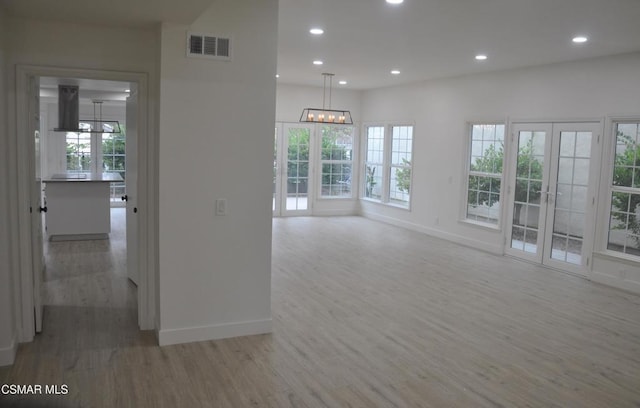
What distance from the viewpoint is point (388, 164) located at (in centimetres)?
1083

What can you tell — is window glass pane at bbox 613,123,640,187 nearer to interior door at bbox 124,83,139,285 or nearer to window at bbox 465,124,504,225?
window at bbox 465,124,504,225

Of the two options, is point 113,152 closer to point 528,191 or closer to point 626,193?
point 528,191

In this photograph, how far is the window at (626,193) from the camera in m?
6.07

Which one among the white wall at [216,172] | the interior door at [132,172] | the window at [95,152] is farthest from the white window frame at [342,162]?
the white wall at [216,172]

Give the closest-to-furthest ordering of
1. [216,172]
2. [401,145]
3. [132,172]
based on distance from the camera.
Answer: [216,172] → [132,172] → [401,145]

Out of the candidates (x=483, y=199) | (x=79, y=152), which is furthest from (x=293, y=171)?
(x=79, y=152)

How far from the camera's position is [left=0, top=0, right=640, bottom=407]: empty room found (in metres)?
3.55

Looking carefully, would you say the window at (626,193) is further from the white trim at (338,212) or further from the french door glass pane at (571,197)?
the white trim at (338,212)

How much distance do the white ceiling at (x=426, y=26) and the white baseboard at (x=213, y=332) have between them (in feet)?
7.36

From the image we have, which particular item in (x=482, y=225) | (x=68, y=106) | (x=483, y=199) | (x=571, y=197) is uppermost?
(x=68, y=106)

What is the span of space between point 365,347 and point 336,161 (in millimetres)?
7719

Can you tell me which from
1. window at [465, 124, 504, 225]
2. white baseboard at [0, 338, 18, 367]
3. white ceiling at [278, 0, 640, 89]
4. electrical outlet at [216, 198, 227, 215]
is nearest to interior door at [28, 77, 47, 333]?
white baseboard at [0, 338, 18, 367]

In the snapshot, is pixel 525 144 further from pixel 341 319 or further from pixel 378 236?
pixel 341 319

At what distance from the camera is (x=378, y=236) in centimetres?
905
